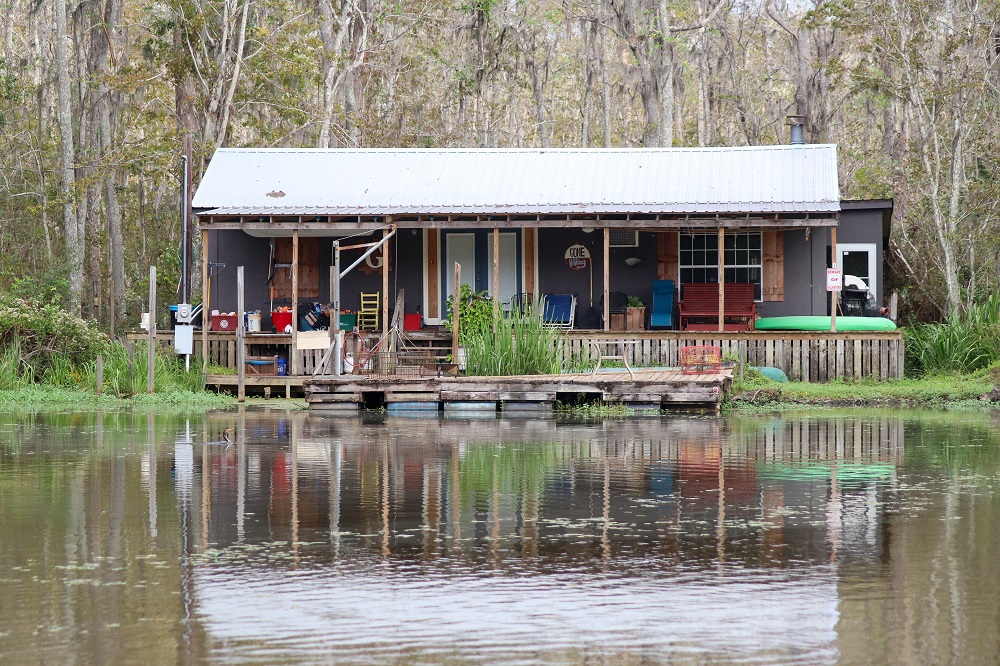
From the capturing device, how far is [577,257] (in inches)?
996

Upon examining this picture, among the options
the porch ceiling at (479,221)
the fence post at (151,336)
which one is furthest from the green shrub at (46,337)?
the porch ceiling at (479,221)

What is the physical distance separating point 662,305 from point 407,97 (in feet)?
61.5

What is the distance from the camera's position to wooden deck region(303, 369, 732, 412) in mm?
19156

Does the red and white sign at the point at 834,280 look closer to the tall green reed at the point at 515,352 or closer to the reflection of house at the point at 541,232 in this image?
the reflection of house at the point at 541,232

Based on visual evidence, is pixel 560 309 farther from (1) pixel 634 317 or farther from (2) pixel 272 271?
(2) pixel 272 271

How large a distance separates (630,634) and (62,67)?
2534cm

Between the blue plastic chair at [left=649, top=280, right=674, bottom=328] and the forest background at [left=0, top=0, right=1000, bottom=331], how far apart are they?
5.84 meters

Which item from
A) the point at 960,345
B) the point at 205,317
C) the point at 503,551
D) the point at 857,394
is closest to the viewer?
the point at 503,551

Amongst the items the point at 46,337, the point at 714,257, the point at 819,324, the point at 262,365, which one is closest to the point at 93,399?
the point at 46,337

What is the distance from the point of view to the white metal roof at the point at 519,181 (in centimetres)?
2380

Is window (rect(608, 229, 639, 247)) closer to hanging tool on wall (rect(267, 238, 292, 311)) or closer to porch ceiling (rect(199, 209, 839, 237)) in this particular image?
porch ceiling (rect(199, 209, 839, 237))

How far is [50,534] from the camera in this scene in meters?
9.14

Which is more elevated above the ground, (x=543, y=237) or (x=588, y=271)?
(x=543, y=237)

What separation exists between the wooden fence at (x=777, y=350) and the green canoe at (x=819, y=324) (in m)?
0.66
